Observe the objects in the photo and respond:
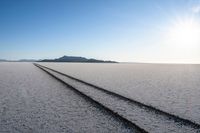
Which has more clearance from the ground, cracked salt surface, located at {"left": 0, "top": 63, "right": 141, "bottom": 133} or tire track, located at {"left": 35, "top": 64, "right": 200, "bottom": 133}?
tire track, located at {"left": 35, "top": 64, "right": 200, "bottom": 133}

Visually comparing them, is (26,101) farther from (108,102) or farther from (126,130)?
(126,130)

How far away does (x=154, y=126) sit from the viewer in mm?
6375

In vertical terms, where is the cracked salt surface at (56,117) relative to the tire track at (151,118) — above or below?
below

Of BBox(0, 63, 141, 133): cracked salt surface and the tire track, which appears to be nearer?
BBox(0, 63, 141, 133): cracked salt surface

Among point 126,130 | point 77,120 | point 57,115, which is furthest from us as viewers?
point 57,115

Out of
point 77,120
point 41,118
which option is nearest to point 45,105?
point 41,118

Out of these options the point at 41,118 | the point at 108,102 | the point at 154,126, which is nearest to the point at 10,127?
the point at 41,118

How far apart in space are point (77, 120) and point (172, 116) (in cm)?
295

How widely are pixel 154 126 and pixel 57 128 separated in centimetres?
251

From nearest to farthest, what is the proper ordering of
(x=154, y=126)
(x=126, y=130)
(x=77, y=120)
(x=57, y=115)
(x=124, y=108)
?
(x=126, y=130) < (x=154, y=126) < (x=77, y=120) < (x=57, y=115) < (x=124, y=108)

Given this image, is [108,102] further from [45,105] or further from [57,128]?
[57,128]

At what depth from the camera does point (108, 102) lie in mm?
9961

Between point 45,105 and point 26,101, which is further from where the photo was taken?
point 26,101

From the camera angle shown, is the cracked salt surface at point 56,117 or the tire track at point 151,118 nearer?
the cracked salt surface at point 56,117
